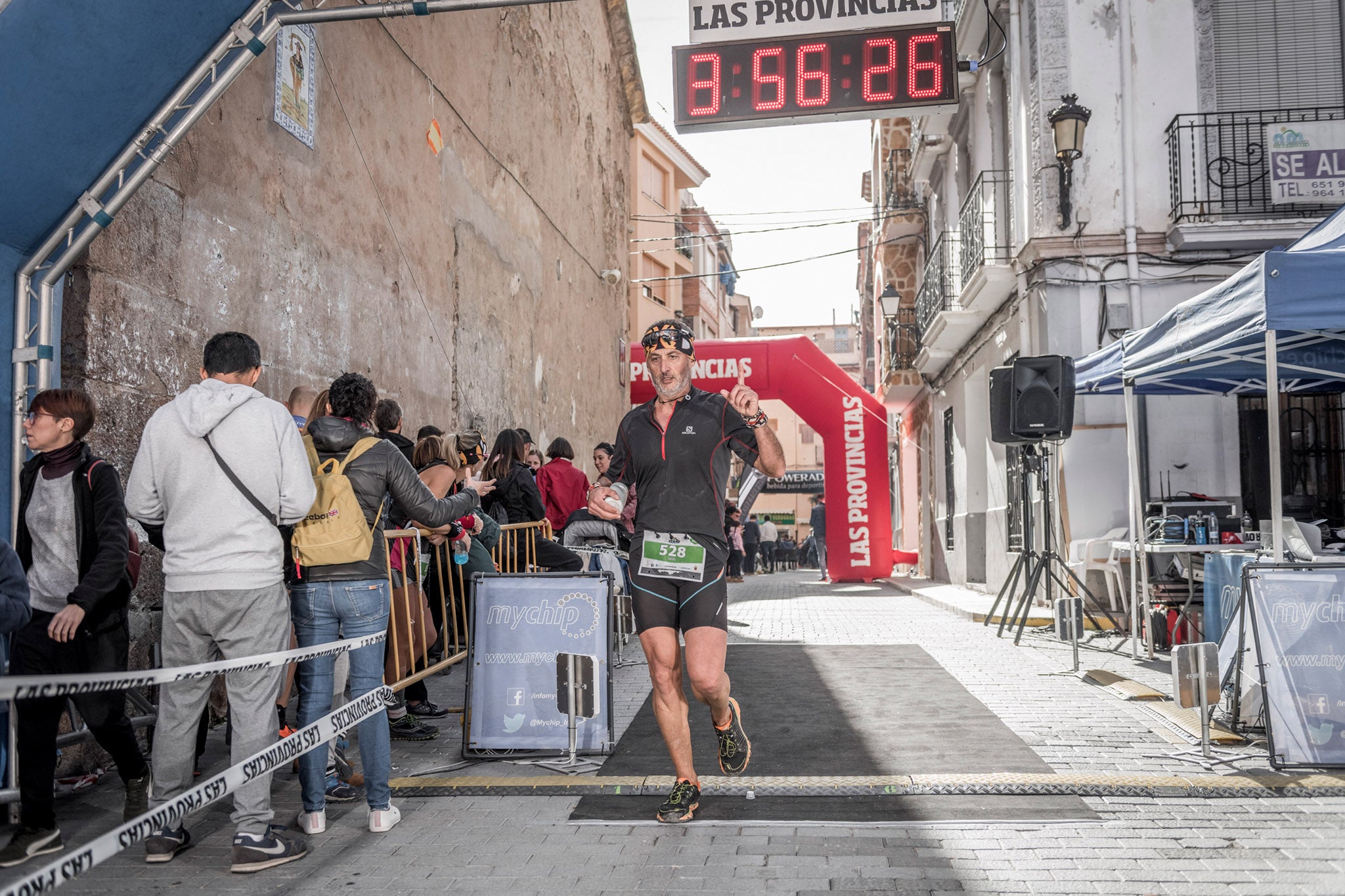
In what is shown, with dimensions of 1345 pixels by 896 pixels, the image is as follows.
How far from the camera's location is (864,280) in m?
39.4

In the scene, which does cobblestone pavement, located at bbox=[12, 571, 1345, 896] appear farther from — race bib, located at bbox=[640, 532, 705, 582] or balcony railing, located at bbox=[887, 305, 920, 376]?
balcony railing, located at bbox=[887, 305, 920, 376]

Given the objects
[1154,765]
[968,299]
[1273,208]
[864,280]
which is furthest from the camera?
[864,280]

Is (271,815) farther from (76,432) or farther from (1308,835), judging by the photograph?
(1308,835)

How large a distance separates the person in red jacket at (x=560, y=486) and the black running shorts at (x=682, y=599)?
5490 millimetres

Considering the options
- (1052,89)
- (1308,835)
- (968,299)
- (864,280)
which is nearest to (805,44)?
(1052,89)

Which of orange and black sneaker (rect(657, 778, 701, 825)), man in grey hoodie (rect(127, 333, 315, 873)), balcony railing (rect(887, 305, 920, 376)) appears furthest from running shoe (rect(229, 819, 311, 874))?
balcony railing (rect(887, 305, 920, 376))

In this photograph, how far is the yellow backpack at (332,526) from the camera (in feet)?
14.6

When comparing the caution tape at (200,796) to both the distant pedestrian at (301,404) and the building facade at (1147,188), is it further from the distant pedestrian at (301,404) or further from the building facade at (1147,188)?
the building facade at (1147,188)

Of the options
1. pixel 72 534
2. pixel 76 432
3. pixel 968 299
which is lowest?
pixel 72 534

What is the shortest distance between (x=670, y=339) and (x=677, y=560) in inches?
37.0

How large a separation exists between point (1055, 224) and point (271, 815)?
A: 10285 mm

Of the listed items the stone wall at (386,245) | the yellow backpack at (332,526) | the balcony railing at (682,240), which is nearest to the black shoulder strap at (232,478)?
the yellow backpack at (332,526)

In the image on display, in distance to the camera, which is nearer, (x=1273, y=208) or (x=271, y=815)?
(x=271, y=815)

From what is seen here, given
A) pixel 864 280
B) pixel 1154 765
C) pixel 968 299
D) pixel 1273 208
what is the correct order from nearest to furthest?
pixel 1154 765, pixel 1273 208, pixel 968 299, pixel 864 280
